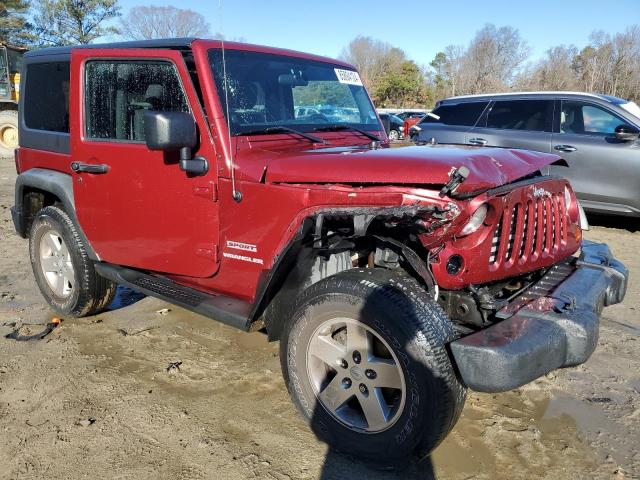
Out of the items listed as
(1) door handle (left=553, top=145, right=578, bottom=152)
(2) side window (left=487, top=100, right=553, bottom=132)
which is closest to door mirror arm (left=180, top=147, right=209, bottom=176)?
(1) door handle (left=553, top=145, right=578, bottom=152)

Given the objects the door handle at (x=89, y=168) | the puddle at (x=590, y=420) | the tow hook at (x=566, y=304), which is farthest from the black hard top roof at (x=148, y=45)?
the puddle at (x=590, y=420)

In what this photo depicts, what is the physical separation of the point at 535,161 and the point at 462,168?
79 centimetres

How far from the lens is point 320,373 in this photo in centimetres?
272

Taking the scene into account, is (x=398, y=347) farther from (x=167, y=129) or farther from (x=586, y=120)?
(x=586, y=120)

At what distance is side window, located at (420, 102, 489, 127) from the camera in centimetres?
789

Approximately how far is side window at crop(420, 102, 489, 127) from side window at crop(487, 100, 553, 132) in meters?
0.21

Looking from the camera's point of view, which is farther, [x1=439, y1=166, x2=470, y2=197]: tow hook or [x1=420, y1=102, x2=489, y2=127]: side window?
[x1=420, y1=102, x2=489, y2=127]: side window

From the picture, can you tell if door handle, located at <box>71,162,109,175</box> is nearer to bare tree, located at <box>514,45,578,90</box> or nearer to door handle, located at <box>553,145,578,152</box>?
door handle, located at <box>553,145,578,152</box>

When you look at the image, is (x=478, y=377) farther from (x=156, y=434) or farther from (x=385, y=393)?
(x=156, y=434)

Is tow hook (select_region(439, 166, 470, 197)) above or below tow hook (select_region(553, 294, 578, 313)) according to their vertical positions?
above

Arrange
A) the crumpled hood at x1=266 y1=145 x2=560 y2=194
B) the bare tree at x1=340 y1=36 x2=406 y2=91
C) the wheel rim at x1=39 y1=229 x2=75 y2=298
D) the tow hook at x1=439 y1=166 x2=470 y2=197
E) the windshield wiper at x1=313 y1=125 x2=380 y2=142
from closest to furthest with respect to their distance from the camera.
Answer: the tow hook at x1=439 y1=166 x2=470 y2=197, the crumpled hood at x1=266 y1=145 x2=560 y2=194, the windshield wiper at x1=313 y1=125 x2=380 y2=142, the wheel rim at x1=39 y1=229 x2=75 y2=298, the bare tree at x1=340 y1=36 x2=406 y2=91

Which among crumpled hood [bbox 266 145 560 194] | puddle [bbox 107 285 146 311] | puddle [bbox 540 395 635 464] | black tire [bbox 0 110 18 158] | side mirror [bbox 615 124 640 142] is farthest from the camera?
black tire [bbox 0 110 18 158]

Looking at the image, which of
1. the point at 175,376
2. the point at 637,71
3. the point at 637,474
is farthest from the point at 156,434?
the point at 637,71

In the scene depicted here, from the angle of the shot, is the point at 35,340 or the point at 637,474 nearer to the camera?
the point at 637,474
